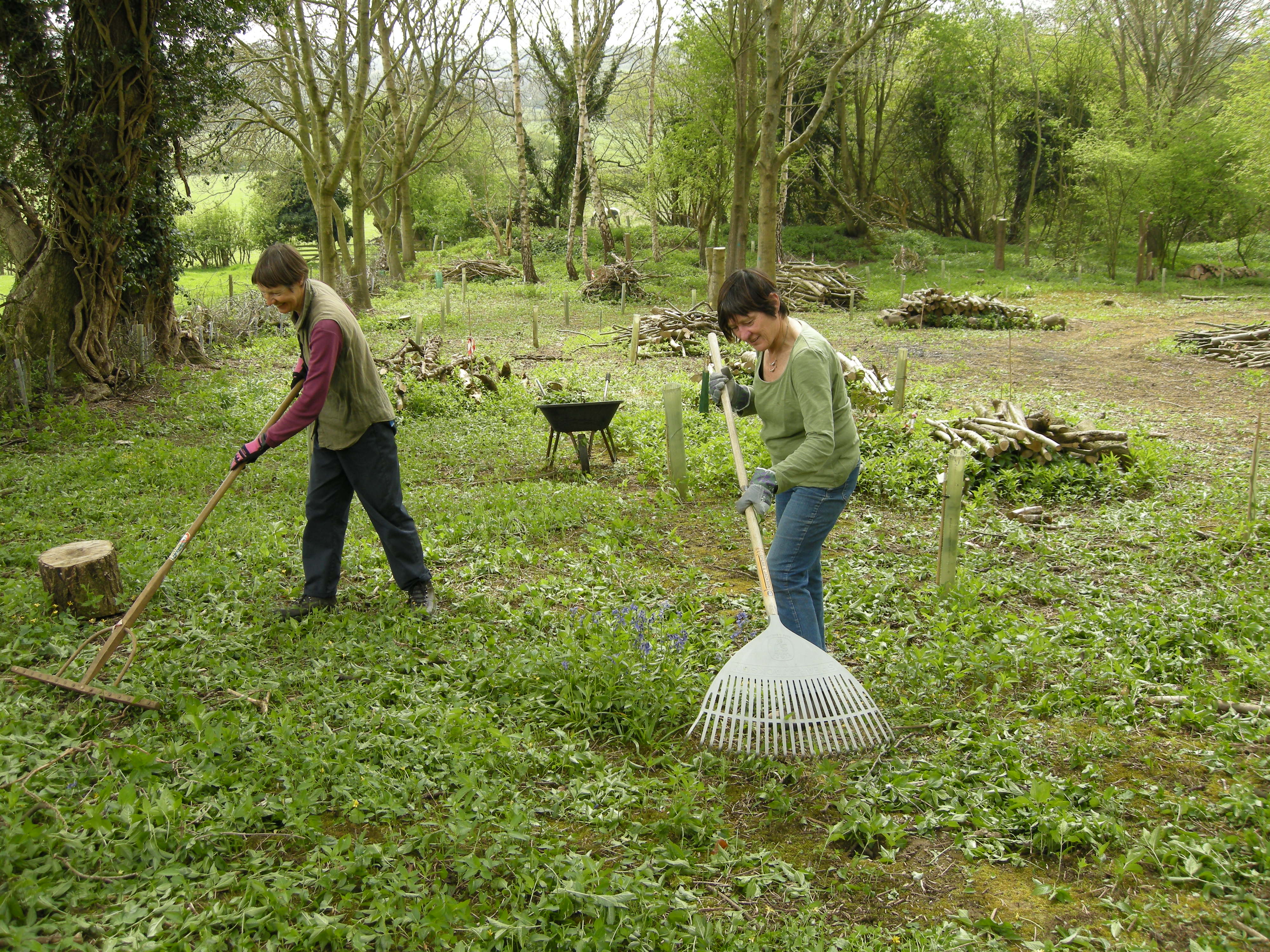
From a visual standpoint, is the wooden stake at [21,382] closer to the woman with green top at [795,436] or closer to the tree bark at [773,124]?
the woman with green top at [795,436]

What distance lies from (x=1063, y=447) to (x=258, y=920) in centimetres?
737

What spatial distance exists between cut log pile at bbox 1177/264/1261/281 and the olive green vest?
27.2 metres

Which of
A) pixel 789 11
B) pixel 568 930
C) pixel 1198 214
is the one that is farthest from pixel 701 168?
pixel 568 930

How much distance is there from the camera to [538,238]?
35.8m

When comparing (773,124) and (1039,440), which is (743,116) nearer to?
(773,124)

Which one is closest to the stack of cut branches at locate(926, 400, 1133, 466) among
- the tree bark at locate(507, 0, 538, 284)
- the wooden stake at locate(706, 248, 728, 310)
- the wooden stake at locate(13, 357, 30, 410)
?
the wooden stake at locate(13, 357, 30, 410)

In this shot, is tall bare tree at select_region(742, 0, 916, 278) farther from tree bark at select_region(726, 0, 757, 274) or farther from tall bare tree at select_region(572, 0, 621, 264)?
tall bare tree at select_region(572, 0, 621, 264)

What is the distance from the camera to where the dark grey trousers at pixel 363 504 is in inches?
183

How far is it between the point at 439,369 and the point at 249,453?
7637 mm

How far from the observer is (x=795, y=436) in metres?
3.64

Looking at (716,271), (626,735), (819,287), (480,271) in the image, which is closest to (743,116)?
(716,271)

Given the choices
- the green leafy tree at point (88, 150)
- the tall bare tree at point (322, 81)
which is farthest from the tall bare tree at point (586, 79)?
the green leafy tree at point (88, 150)

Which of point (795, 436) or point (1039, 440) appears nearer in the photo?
point (795, 436)

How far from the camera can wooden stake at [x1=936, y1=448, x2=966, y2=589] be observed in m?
4.98
